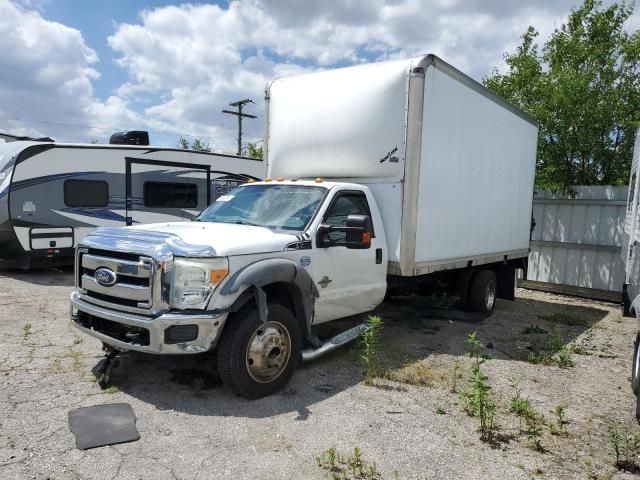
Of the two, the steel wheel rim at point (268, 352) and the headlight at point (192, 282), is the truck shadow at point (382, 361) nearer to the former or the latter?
the steel wheel rim at point (268, 352)

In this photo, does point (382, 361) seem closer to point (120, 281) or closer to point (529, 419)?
point (529, 419)

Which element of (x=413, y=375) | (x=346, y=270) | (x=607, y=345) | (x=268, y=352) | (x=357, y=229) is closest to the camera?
A: (x=268, y=352)

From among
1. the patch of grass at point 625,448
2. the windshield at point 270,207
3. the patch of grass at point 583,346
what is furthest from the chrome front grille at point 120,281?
the patch of grass at point 583,346

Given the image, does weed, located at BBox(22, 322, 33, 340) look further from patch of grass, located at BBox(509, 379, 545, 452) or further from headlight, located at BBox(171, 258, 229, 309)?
patch of grass, located at BBox(509, 379, 545, 452)

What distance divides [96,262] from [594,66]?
1137 cm

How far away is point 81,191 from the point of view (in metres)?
11.2

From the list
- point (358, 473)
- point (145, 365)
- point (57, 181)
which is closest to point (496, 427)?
point (358, 473)

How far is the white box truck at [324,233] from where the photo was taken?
166 inches

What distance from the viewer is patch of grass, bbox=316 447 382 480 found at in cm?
334

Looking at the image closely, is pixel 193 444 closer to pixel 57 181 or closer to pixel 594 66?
pixel 57 181

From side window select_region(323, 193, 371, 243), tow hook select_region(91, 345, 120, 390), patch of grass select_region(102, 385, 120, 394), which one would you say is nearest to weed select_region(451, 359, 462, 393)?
side window select_region(323, 193, 371, 243)

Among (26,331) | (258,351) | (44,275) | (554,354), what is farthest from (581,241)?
(44,275)

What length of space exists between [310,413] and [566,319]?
6.00 meters

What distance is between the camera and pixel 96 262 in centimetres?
456
